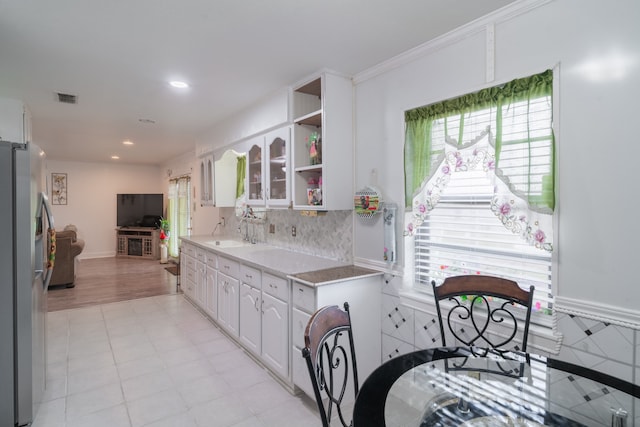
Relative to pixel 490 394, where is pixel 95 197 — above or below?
above

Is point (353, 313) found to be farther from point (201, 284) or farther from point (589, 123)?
point (201, 284)

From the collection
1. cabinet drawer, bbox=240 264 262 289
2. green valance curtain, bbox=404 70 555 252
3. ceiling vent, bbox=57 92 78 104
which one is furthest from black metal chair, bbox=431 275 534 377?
ceiling vent, bbox=57 92 78 104

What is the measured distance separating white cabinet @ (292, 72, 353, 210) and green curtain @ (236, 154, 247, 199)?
1086mm

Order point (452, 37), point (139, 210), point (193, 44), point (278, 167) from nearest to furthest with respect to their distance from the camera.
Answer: point (452, 37) < point (193, 44) < point (278, 167) < point (139, 210)

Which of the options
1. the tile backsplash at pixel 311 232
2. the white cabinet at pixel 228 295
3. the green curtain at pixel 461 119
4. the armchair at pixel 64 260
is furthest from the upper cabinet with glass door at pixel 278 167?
the armchair at pixel 64 260

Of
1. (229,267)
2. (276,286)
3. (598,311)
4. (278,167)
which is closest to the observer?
(598,311)

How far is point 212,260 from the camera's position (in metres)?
3.86

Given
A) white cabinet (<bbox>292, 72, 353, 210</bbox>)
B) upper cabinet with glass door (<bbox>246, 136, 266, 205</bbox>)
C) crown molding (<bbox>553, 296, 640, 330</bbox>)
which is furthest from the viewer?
upper cabinet with glass door (<bbox>246, 136, 266, 205</bbox>)

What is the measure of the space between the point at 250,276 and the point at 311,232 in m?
0.70

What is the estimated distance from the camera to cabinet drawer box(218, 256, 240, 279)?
3.25 meters

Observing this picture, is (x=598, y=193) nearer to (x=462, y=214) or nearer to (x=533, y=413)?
(x=462, y=214)

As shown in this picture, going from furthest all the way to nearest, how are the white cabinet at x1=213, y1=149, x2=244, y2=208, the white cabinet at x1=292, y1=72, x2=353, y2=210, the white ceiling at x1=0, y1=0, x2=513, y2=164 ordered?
the white cabinet at x1=213, y1=149, x2=244, y2=208, the white cabinet at x1=292, y1=72, x2=353, y2=210, the white ceiling at x1=0, y1=0, x2=513, y2=164

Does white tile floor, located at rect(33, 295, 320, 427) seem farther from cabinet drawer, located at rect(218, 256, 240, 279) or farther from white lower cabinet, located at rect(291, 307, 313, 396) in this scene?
cabinet drawer, located at rect(218, 256, 240, 279)

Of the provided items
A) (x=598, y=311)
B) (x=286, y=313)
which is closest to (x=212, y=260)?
(x=286, y=313)
